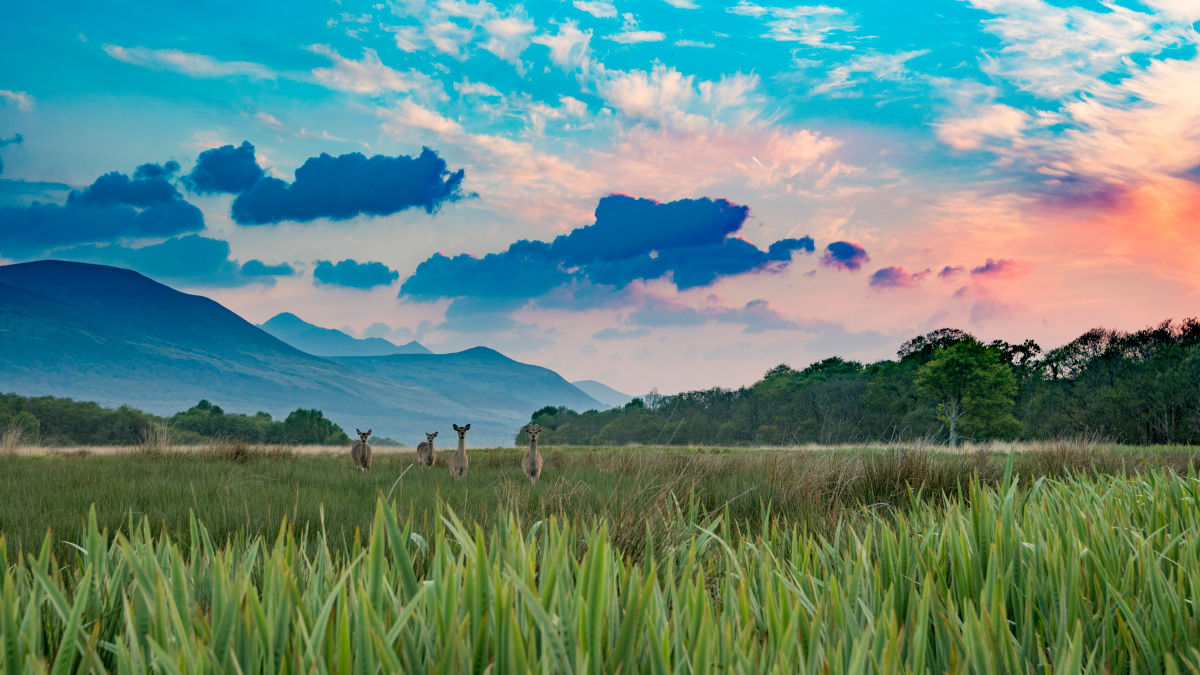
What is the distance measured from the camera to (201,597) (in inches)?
80.2

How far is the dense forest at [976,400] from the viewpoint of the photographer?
45625 mm

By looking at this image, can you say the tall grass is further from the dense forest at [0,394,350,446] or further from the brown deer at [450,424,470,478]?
the dense forest at [0,394,350,446]

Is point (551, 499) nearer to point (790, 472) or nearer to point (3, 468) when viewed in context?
point (790, 472)

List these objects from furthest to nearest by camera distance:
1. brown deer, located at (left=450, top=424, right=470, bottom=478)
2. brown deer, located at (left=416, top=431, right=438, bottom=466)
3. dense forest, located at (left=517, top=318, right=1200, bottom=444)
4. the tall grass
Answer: dense forest, located at (left=517, top=318, right=1200, bottom=444) < brown deer, located at (left=416, top=431, right=438, bottom=466) < brown deer, located at (left=450, top=424, right=470, bottom=478) < the tall grass

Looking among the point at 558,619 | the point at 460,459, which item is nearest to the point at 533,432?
the point at 460,459

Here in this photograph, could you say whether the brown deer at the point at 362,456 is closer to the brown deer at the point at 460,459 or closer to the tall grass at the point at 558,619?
the brown deer at the point at 460,459

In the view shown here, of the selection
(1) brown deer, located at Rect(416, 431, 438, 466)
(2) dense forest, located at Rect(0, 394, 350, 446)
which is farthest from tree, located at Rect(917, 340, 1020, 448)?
(2) dense forest, located at Rect(0, 394, 350, 446)

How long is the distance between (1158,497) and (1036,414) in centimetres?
5928

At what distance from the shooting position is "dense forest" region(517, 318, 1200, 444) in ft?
150

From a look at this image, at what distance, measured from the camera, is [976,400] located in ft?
161

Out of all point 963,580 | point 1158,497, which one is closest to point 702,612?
point 963,580

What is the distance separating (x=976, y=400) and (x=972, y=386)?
1324 mm

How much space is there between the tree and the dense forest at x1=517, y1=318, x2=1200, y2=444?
0.08 m

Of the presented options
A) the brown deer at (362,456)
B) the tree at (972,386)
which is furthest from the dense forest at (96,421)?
the tree at (972,386)
